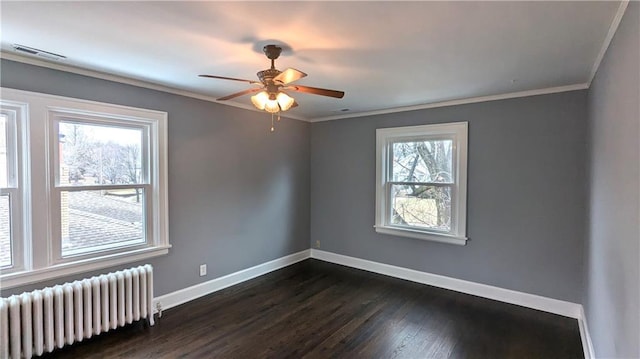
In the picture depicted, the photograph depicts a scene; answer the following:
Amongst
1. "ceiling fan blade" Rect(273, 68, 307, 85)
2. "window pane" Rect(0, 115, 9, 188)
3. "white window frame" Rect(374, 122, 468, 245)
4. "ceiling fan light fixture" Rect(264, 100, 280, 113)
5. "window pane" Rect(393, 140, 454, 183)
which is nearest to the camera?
"ceiling fan blade" Rect(273, 68, 307, 85)

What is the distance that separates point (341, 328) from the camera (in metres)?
3.11

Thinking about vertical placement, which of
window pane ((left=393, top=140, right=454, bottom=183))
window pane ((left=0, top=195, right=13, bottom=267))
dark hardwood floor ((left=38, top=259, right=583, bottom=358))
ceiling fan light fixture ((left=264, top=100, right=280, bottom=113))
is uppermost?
ceiling fan light fixture ((left=264, top=100, right=280, bottom=113))

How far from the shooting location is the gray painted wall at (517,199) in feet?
10.8

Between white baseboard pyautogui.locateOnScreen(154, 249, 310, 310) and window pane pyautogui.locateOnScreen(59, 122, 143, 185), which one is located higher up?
window pane pyautogui.locateOnScreen(59, 122, 143, 185)

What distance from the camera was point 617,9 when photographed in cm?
168

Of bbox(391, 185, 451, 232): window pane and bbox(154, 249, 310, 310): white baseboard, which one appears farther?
bbox(391, 185, 451, 232): window pane

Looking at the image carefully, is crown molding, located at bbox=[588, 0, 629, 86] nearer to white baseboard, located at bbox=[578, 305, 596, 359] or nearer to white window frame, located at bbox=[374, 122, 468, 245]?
white window frame, located at bbox=[374, 122, 468, 245]

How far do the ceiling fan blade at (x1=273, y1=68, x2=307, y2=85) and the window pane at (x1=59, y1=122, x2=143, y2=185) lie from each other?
197 cm

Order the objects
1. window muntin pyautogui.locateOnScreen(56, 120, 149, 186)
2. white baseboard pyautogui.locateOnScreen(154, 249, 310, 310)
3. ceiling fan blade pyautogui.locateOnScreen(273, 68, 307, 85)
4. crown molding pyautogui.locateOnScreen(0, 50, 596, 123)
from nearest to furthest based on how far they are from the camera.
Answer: ceiling fan blade pyautogui.locateOnScreen(273, 68, 307, 85)
crown molding pyautogui.locateOnScreen(0, 50, 596, 123)
window muntin pyautogui.locateOnScreen(56, 120, 149, 186)
white baseboard pyautogui.locateOnScreen(154, 249, 310, 310)

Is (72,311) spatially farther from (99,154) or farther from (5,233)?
(99,154)

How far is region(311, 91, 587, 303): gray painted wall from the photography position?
3.28 meters

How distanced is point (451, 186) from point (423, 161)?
0.51 meters

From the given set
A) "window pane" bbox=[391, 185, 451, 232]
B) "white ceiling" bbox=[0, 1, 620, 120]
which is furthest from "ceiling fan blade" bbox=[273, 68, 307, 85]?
"window pane" bbox=[391, 185, 451, 232]

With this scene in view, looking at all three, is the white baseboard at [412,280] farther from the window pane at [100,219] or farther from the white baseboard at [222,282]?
the window pane at [100,219]
